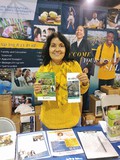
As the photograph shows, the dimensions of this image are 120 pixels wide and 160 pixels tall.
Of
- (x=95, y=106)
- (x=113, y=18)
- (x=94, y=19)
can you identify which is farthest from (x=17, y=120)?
(x=113, y=18)

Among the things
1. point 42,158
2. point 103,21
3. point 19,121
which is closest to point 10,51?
point 19,121

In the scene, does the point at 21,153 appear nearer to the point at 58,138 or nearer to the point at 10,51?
the point at 58,138

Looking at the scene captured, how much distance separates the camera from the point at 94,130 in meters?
1.48

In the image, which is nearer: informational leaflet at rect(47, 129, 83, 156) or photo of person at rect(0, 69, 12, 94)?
informational leaflet at rect(47, 129, 83, 156)

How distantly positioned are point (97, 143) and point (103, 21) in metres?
2.39

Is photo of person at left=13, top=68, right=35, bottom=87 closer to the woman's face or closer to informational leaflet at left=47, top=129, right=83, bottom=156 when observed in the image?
the woman's face

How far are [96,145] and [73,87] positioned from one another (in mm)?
470

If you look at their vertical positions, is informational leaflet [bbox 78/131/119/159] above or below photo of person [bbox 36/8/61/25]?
below

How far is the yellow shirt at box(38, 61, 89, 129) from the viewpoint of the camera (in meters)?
1.56

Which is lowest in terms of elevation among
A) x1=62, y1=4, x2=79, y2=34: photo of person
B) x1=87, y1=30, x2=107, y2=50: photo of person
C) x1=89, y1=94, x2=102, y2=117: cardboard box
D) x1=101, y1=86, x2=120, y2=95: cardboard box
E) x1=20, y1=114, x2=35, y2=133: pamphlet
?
x1=20, y1=114, x2=35, y2=133: pamphlet

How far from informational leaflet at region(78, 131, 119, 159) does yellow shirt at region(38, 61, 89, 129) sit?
0.19 metres

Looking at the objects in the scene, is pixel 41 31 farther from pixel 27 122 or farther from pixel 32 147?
pixel 32 147

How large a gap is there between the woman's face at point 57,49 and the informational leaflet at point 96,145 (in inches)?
25.5

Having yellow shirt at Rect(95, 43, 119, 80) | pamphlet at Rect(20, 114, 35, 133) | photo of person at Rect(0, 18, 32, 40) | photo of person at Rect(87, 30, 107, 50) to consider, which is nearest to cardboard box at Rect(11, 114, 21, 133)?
pamphlet at Rect(20, 114, 35, 133)
